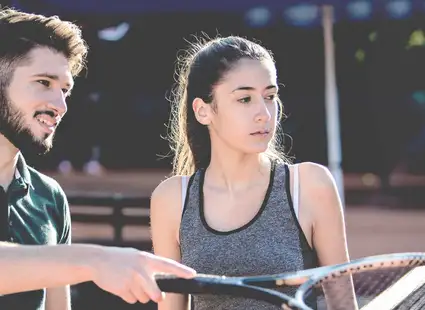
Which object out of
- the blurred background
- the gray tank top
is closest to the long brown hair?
the gray tank top

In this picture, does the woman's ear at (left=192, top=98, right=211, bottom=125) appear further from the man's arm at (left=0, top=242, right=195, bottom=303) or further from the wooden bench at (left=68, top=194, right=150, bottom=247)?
the wooden bench at (left=68, top=194, right=150, bottom=247)

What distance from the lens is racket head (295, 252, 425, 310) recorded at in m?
1.99

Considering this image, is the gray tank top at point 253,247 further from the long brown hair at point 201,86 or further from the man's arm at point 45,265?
the man's arm at point 45,265

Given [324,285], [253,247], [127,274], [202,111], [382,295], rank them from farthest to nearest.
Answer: [202,111]
[253,247]
[382,295]
[324,285]
[127,274]

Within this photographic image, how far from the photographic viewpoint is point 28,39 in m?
2.47

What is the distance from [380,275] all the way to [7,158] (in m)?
1.18

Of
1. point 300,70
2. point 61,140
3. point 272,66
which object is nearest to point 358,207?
point 300,70

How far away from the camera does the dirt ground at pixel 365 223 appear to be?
29.8ft

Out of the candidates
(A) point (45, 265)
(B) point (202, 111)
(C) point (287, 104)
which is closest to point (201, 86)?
(B) point (202, 111)

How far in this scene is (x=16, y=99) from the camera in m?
2.41

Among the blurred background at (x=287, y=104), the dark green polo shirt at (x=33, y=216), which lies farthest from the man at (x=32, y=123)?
the blurred background at (x=287, y=104)

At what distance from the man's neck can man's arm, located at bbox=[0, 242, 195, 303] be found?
0.73m

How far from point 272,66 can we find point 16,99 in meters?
0.75

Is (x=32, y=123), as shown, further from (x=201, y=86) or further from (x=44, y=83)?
(x=201, y=86)
